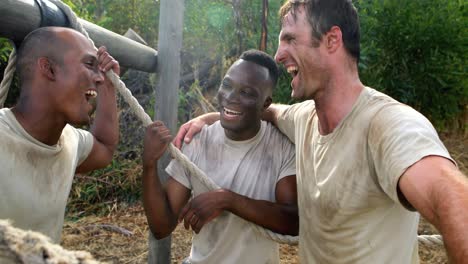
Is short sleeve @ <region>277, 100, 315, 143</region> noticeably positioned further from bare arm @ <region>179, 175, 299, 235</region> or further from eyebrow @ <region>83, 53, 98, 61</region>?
eyebrow @ <region>83, 53, 98, 61</region>

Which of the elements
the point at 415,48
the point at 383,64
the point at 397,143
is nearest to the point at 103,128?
the point at 397,143

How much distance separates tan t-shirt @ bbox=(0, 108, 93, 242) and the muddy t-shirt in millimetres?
629

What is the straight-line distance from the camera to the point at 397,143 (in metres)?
1.32

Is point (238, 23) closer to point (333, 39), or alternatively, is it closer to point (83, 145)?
point (333, 39)

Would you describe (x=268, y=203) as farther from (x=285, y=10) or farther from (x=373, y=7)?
(x=373, y=7)

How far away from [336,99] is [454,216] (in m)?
0.75

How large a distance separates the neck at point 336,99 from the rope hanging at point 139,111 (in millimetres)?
484

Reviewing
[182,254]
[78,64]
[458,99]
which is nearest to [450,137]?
[458,99]

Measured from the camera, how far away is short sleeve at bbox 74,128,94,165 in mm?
1703

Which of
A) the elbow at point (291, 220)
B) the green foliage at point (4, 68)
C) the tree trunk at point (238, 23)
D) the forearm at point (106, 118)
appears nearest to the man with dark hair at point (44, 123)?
the forearm at point (106, 118)

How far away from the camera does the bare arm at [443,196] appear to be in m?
1.04

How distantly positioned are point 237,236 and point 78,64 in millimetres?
999

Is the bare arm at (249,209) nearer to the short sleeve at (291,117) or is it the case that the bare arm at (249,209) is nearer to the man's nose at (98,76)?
the short sleeve at (291,117)

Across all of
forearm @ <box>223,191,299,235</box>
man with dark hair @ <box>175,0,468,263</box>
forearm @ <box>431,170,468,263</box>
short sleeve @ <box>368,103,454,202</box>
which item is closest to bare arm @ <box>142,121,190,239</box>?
forearm @ <box>223,191,299,235</box>
